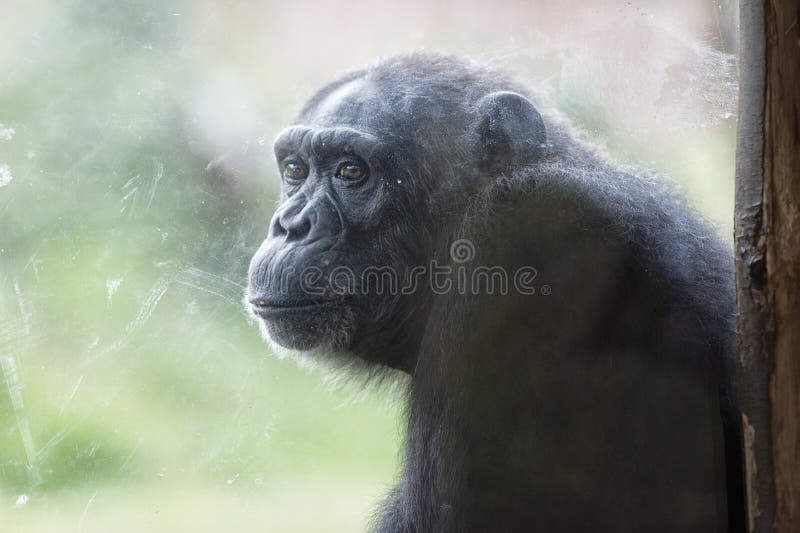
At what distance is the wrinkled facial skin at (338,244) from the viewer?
293cm

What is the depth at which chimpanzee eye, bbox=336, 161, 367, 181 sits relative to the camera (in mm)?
3086

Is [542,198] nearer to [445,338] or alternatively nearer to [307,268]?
[445,338]

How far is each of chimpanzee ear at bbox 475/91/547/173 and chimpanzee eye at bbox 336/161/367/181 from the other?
18.0 inches

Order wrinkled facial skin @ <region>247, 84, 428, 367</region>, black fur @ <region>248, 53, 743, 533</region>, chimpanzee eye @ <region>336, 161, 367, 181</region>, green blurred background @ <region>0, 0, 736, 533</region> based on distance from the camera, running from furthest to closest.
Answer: green blurred background @ <region>0, 0, 736, 533</region> → chimpanzee eye @ <region>336, 161, 367, 181</region> → wrinkled facial skin @ <region>247, 84, 428, 367</region> → black fur @ <region>248, 53, 743, 533</region>

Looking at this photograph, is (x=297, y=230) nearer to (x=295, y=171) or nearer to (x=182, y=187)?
(x=295, y=171)

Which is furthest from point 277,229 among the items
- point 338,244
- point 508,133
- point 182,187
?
point 508,133

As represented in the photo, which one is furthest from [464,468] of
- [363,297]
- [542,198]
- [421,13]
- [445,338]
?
[421,13]

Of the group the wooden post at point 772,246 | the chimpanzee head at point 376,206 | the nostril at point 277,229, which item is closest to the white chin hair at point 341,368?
the chimpanzee head at point 376,206

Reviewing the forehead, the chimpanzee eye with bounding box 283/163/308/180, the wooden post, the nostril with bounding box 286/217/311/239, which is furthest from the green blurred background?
the wooden post

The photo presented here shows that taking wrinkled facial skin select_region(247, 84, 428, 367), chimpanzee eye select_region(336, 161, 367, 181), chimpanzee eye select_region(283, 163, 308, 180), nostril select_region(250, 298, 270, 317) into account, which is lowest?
nostril select_region(250, 298, 270, 317)

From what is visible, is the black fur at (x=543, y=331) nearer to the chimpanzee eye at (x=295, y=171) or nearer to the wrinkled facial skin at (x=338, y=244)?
the wrinkled facial skin at (x=338, y=244)

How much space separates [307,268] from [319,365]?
54 cm

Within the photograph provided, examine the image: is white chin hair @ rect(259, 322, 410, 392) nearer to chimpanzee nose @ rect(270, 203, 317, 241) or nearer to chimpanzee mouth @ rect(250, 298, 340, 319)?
chimpanzee mouth @ rect(250, 298, 340, 319)

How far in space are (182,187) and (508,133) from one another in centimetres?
147
